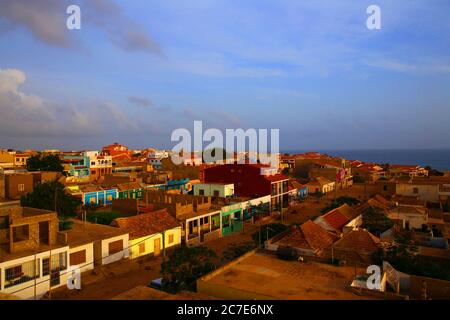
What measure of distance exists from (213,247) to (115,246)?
772 centimetres

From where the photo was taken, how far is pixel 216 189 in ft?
123

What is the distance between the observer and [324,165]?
6291 centimetres

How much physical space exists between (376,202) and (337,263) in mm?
21965

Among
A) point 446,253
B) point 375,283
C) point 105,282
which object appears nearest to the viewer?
point 375,283

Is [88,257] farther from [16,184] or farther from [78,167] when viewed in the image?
[78,167]

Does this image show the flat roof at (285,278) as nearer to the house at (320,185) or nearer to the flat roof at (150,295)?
the flat roof at (150,295)

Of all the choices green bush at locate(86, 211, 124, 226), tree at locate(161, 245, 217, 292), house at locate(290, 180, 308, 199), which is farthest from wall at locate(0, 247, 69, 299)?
house at locate(290, 180, 308, 199)

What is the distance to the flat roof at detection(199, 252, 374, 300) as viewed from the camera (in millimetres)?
11930

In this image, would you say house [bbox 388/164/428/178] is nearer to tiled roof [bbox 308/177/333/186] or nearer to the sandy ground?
tiled roof [bbox 308/177/333/186]

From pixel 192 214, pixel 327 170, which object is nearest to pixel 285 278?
pixel 192 214

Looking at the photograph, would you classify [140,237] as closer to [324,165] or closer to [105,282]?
[105,282]

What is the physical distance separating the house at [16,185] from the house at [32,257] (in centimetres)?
1435
